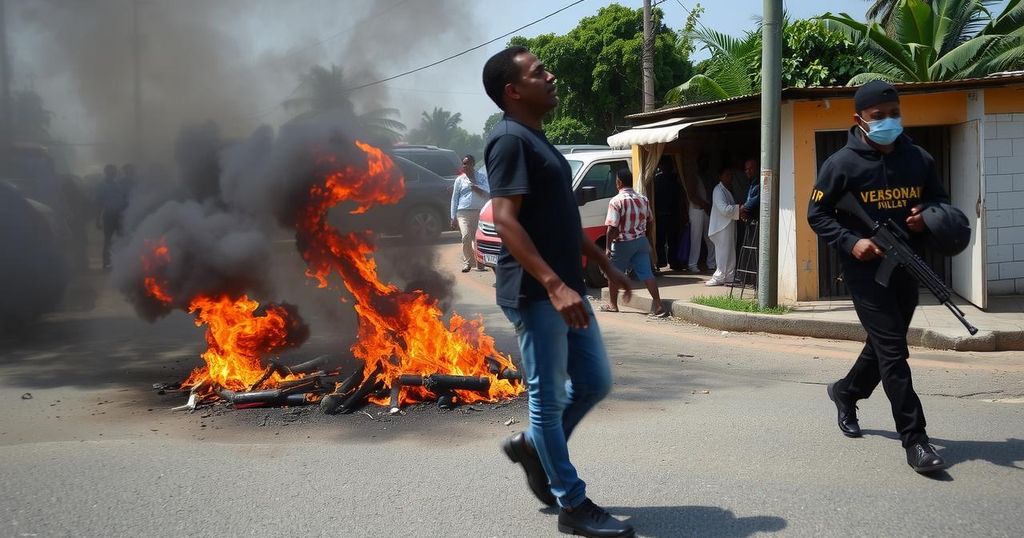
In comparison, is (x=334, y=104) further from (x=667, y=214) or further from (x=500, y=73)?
(x=667, y=214)

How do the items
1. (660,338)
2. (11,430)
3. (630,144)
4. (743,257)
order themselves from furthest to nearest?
(630,144) → (743,257) → (660,338) → (11,430)

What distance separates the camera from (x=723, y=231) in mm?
11289

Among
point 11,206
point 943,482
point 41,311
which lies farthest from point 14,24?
point 943,482

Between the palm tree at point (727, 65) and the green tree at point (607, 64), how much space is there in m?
8.90

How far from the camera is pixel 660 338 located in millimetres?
8375

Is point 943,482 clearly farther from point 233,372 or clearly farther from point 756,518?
point 233,372

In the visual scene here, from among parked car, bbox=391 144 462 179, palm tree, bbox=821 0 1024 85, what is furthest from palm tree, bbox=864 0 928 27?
parked car, bbox=391 144 462 179

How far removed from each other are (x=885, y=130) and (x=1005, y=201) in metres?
6.33

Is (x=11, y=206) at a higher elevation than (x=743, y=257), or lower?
higher

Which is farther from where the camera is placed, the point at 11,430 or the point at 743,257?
the point at 743,257

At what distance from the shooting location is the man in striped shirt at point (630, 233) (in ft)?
30.9

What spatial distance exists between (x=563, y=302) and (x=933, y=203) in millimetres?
2302

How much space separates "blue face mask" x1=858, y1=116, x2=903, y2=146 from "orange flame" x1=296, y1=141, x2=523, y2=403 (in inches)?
108

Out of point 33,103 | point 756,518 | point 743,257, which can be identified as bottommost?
point 756,518
